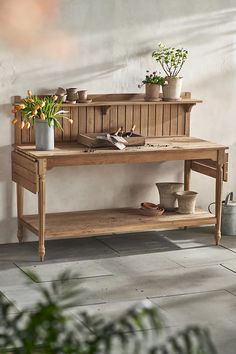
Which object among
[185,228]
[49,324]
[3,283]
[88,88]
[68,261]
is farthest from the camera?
[185,228]

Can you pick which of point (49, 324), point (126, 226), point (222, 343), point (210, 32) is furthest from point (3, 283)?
point (49, 324)

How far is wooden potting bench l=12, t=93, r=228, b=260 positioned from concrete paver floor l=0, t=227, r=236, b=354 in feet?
0.68

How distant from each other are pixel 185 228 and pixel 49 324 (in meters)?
5.99

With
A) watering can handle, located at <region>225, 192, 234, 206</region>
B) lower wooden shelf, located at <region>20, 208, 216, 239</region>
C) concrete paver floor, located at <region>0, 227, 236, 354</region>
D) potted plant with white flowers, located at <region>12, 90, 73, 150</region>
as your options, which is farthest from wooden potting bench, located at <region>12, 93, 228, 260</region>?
watering can handle, located at <region>225, 192, 234, 206</region>

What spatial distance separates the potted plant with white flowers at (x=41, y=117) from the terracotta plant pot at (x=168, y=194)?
118cm

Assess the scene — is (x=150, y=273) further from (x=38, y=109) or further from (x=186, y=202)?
(x=38, y=109)

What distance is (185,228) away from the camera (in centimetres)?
711

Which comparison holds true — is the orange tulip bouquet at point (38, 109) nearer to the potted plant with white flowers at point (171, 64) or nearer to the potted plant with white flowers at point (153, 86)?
the potted plant with white flowers at point (153, 86)

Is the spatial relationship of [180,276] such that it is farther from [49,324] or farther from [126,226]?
[49,324]

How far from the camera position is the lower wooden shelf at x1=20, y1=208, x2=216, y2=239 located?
6.06 meters

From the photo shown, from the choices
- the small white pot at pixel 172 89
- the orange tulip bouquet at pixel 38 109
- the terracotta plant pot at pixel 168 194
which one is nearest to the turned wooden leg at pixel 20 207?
the orange tulip bouquet at pixel 38 109

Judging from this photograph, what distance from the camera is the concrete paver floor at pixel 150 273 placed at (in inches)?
190

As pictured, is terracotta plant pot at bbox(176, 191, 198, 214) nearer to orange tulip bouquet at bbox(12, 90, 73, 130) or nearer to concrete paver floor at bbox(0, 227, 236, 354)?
concrete paver floor at bbox(0, 227, 236, 354)

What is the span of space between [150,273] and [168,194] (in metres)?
1.14
